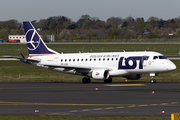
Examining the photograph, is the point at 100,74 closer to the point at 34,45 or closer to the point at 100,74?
the point at 100,74

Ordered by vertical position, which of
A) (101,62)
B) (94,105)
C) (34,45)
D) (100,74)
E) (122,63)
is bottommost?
(94,105)

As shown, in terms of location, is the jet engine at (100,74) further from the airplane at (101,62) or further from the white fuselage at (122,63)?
the white fuselage at (122,63)

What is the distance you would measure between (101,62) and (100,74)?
2.62m

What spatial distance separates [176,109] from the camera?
882 inches

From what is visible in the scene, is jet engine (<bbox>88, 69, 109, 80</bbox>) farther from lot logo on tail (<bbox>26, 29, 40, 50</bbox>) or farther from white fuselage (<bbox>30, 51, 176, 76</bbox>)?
lot logo on tail (<bbox>26, 29, 40, 50</bbox>)

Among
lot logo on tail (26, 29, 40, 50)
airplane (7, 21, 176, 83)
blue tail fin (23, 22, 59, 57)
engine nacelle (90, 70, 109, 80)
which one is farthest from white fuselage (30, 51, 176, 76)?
lot logo on tail (26, 29, 40, 50)

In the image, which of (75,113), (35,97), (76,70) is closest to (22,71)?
(76,70)

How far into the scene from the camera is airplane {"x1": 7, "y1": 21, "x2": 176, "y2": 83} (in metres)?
44.0

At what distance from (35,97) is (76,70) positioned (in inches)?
678

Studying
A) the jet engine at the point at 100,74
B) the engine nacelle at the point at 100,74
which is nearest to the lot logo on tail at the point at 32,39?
the jet engine at the point at 100,74

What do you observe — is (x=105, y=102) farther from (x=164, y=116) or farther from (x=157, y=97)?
(x=164, y=116)

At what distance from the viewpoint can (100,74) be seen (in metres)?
44.1

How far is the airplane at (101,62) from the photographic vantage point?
1734 inches

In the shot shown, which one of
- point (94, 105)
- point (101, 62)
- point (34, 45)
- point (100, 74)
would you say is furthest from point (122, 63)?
point (94, 105)
